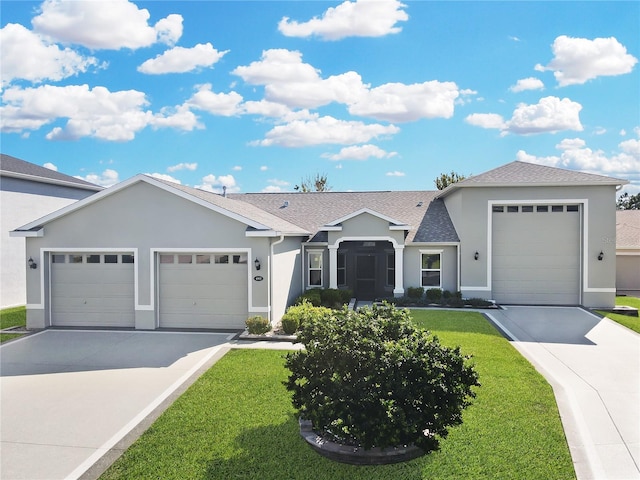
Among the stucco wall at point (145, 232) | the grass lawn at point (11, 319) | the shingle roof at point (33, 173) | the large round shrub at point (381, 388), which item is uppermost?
the shingle roof at point (33, 173)

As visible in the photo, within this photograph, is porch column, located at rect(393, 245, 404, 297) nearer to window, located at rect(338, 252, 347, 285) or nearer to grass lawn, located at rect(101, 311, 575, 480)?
window, located at rect(338, 252, 347, 285)

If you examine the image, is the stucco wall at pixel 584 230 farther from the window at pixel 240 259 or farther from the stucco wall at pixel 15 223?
the stucco wall at pixel 15 223

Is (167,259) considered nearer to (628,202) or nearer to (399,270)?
(399,270)

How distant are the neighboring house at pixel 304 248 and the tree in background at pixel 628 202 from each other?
5041 centimetres

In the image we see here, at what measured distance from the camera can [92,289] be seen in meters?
14.7

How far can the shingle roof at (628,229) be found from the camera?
2495 centimetres

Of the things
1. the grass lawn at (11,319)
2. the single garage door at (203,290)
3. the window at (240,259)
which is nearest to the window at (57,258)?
the grass lawn at (11,319)

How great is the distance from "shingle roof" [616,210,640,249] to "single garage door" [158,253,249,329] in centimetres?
2131

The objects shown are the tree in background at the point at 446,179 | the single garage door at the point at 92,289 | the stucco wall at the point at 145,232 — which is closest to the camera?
the stucco wall at the point at 145,232

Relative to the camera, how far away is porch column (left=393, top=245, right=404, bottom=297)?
19.1 m

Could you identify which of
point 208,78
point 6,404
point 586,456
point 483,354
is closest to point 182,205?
point 208,78

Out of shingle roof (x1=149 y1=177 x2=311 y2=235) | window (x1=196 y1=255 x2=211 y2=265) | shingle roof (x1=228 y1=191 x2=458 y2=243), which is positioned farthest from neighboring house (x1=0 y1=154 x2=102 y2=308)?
window (x1=196 y1=255 x2=211 y2=265)

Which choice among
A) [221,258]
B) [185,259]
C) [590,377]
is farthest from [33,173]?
[590,377]

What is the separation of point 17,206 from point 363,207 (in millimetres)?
15822
